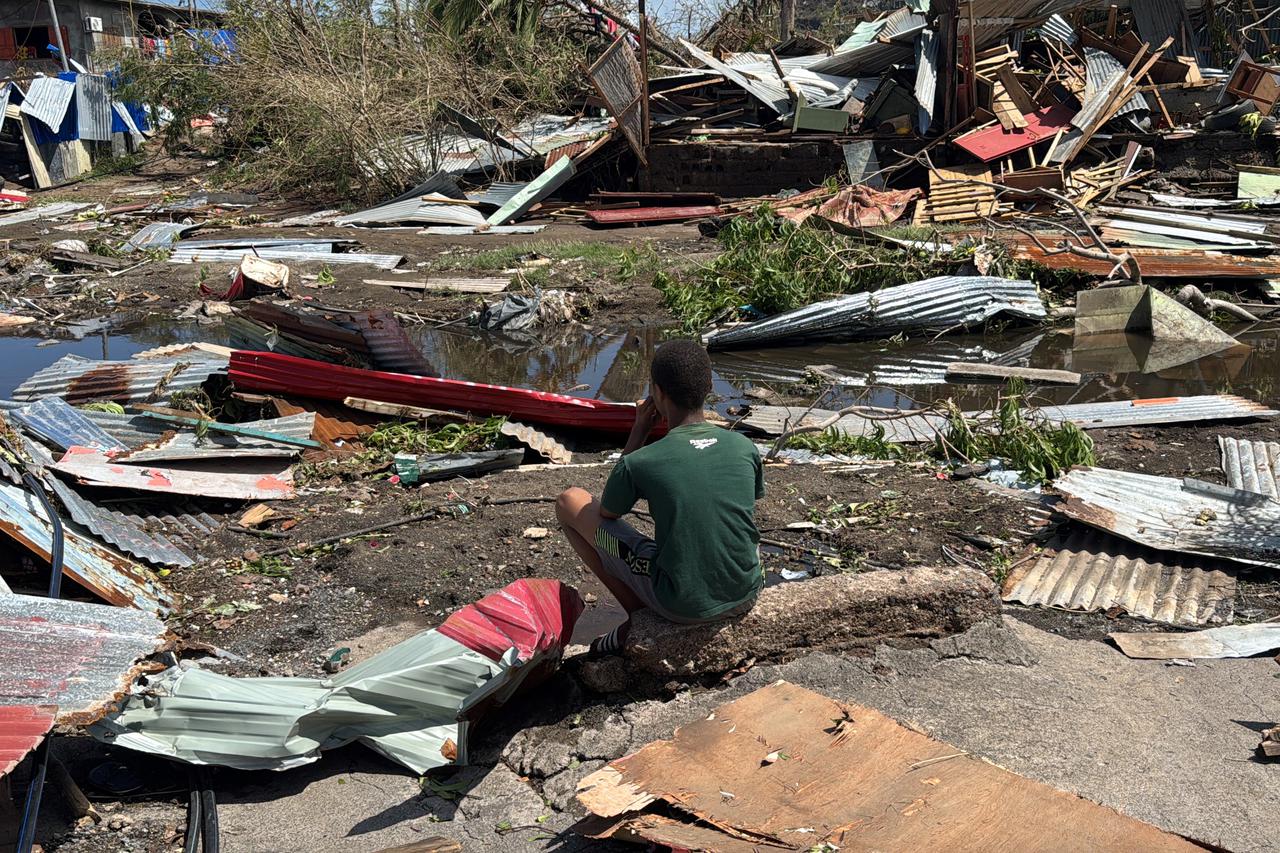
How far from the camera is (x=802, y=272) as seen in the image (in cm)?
1077

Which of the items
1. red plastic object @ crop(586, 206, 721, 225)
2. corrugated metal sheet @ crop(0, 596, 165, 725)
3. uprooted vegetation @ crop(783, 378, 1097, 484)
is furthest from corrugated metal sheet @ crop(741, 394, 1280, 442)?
red plastic object @ crop(586, 206, 721, 225)

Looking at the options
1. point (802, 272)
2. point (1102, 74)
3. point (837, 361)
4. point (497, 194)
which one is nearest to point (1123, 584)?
point (837, 361)

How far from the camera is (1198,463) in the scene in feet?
21.2

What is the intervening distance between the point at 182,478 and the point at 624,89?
12095mm

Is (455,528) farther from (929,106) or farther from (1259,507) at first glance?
(929,106)

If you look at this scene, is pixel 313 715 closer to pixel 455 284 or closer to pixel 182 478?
→ pixel 182 478

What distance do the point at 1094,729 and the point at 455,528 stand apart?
10.4ft

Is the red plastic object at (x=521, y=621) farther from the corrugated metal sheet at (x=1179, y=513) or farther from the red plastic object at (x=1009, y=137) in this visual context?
the red plastic object at (x=1009, y=137)

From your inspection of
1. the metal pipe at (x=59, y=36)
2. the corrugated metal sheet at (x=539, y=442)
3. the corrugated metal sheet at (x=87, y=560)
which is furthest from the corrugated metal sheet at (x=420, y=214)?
the metal pipe at (x=59, y=36)

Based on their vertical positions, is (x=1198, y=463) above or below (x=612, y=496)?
below

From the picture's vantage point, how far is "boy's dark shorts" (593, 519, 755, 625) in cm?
371

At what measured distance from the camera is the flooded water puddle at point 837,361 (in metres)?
8.75

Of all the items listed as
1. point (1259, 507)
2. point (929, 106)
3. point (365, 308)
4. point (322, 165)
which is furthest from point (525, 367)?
point (322, 165)

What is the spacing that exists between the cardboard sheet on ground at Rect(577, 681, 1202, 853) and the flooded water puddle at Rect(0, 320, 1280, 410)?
5.20 meters
